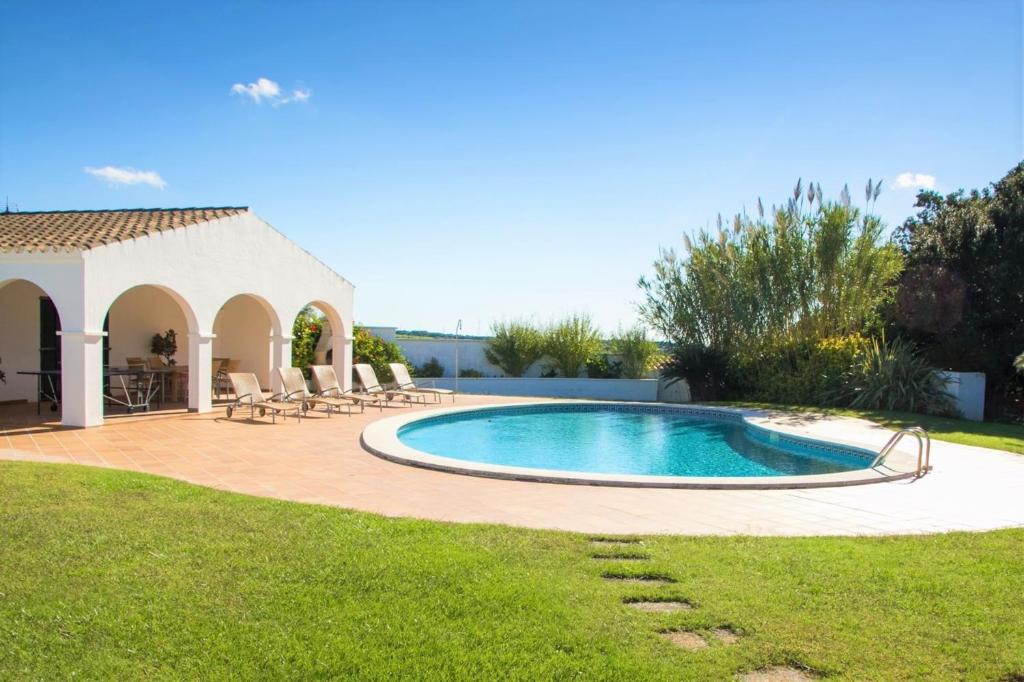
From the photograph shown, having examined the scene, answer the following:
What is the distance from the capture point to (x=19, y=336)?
1551cm

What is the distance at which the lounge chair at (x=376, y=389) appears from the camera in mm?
17641

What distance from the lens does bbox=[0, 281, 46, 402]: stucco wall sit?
15.2m

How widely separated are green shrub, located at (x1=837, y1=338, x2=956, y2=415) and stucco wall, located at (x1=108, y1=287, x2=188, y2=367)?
A: 1793 centimetres

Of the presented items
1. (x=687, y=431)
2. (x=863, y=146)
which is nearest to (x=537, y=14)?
(x=863, y=146)

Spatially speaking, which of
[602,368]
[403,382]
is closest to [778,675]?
[403,382]

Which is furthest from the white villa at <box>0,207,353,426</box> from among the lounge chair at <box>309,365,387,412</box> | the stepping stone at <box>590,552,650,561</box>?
the stepping stone at <box>590,552,650,561</box>

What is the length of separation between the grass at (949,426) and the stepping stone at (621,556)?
30.7 feet

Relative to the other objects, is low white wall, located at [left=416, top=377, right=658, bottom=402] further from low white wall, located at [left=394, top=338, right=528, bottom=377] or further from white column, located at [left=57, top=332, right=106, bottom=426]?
white column, located at [left=57, top=332, right=106, bottom=426]

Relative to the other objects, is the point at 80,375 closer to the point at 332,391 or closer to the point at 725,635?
the point at 332,391

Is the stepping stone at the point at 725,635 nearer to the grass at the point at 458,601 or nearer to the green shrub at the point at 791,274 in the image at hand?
the grass at the point at 458,601

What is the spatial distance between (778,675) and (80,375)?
12301mm

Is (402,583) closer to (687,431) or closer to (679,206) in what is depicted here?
(687,431)

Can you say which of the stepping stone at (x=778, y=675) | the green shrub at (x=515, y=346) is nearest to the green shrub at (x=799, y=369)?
the green shrub at (x=515, y=346)

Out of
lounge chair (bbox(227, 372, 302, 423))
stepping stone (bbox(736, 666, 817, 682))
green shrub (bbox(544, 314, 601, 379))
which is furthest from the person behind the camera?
green shrub (bbox(544, 314, 601, 379))
